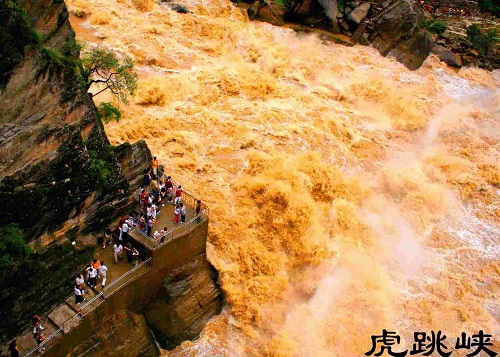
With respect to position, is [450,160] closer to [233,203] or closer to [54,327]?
[233,203]

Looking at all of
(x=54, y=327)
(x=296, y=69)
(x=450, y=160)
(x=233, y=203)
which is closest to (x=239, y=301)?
(x=233, y=203)

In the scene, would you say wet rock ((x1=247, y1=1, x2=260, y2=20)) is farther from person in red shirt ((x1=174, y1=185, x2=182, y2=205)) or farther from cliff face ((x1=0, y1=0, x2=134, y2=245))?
cliff face ((x1=0, y1=0, x2=134, y2=245))

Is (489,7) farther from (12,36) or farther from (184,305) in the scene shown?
(12,36)

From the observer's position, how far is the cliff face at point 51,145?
48.6 ft

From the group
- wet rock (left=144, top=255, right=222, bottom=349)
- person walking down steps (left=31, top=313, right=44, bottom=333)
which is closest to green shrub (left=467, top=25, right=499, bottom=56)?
wet rock (left=144, top=255, right=222, bottom=349)

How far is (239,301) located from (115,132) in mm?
10158

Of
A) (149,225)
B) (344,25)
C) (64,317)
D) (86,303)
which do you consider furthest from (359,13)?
(64,317)

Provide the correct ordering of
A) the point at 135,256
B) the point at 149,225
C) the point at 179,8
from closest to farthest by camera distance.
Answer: the point at 135,256 → the point at 149,225 → the point at 179,8

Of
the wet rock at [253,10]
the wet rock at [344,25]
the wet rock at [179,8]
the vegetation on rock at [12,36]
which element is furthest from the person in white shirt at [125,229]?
the wet rock at [344,25]

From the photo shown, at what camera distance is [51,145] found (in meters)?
15.6

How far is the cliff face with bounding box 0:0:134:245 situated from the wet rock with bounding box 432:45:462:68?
31.9m

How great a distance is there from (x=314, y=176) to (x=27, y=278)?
1424 cm

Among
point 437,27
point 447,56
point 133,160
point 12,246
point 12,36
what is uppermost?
point 12,36

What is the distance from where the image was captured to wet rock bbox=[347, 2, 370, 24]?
40625 millimetres
